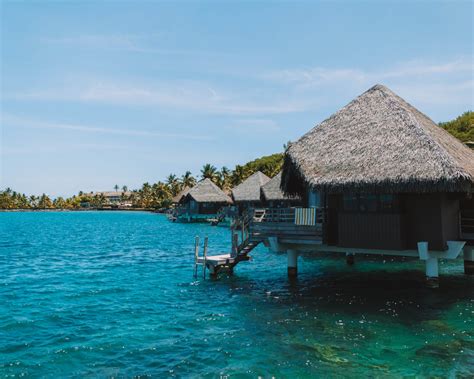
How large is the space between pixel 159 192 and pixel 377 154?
108m

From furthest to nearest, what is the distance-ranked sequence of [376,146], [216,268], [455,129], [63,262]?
[455,129] → [63,262] → [216,268] → [376,146]

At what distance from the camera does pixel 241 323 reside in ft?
39.8

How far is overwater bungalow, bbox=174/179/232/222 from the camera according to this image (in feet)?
221

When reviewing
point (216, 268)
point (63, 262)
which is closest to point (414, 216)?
point (216, 268)

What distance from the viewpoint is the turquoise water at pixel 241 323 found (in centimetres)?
897

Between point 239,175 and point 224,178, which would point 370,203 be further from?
point 224,178

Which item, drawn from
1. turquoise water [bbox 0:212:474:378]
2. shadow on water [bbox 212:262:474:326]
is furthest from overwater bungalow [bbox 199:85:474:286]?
turquoise water [bbox 0:212:474:378]

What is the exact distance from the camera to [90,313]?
13.6m

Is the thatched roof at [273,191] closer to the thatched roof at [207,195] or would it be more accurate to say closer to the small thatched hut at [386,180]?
the small thatched hut at [386,180]

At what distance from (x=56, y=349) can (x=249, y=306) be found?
634 cm

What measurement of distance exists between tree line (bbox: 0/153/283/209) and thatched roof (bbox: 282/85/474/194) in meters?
52.0

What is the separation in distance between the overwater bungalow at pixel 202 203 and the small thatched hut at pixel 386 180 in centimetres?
5082

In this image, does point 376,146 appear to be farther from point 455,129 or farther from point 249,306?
point 455,129

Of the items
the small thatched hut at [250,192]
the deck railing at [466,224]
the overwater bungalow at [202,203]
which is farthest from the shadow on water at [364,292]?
the overwater bungalow at [202,203]
